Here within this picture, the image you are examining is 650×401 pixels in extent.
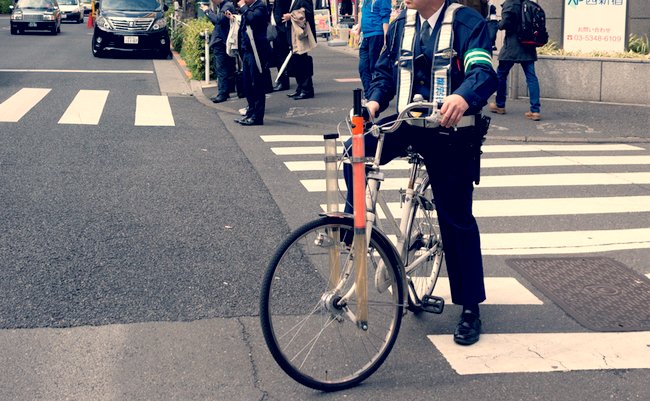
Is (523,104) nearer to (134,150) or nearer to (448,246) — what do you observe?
(134,150)

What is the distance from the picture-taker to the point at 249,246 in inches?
259

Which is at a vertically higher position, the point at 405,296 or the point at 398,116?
the point at 398,116

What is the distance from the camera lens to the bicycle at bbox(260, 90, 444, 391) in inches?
164

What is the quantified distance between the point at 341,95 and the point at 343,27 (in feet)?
50.2

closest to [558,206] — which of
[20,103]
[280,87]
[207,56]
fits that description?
[280,87]

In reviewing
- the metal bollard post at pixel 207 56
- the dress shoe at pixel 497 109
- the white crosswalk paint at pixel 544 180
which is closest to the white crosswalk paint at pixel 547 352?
the white crosswalk paint at pixel 544 180

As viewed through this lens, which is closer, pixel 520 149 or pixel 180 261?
pixel 180 261

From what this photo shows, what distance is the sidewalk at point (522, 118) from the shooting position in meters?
12.1

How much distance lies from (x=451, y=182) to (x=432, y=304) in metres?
0.71

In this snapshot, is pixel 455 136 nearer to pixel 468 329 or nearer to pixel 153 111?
pixel 468 329

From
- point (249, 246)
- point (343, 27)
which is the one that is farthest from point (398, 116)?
point (343, 27)

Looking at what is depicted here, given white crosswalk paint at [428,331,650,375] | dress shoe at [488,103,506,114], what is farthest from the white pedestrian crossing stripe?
white crosswalk paint at [428,331,650,375]

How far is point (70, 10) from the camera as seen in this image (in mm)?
48688

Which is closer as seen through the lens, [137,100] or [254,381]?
[254,381]
